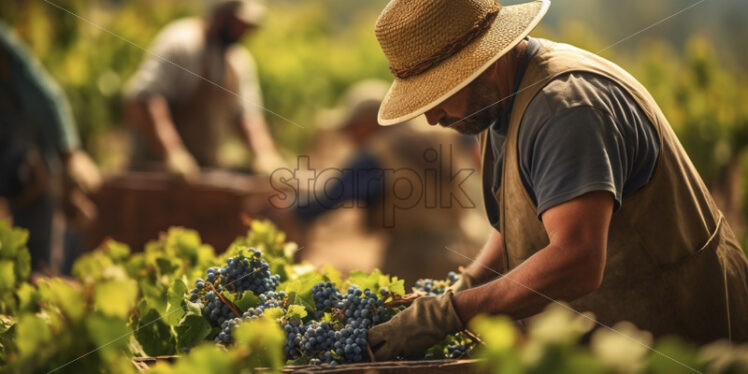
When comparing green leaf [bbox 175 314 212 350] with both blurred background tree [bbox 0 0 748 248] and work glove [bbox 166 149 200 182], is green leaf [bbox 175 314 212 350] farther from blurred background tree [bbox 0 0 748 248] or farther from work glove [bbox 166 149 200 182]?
work glove [bbox 166 149 200 182]

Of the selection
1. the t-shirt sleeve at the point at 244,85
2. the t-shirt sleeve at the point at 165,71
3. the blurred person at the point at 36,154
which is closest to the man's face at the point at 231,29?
the t-shirt sleeve at the point at 244,85

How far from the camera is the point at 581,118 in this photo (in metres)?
1.61

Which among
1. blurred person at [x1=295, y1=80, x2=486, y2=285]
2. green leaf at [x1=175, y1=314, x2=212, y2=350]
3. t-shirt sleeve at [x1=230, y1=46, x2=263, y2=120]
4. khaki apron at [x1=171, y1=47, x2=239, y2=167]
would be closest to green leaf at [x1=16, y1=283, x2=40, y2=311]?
green leaf at [x1=175, y1=314, x2=212, y2=350]

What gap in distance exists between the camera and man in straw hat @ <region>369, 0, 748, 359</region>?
5.27ft

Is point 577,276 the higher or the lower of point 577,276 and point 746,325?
the higher

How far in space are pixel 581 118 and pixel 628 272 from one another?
1.40ft

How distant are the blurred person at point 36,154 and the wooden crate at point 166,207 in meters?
0.49

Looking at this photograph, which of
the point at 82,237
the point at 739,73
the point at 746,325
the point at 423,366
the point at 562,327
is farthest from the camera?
the point at 739,73

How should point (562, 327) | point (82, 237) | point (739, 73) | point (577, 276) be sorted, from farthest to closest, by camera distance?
1. point (739, 73)
2. point (82, 237)
3. point (577, 276)
4. point (562, 327)

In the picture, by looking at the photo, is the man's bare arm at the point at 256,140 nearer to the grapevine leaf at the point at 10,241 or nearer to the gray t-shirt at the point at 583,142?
the grapevine leaf at the point at 10,241

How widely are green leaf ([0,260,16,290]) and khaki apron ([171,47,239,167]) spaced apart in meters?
3.54

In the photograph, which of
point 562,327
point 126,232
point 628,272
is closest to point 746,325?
point 628,272

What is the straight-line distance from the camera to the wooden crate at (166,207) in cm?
507

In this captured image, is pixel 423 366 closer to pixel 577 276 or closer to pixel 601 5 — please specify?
pixel 577 276
